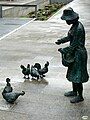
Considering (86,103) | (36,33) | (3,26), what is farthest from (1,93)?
(3,26)

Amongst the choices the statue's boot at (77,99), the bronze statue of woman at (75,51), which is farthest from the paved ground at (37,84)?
the bronze statue of woman at (75,51)

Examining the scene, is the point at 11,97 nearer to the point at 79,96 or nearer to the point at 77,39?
the point at 79,96

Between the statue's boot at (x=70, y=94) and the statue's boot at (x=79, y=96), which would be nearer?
the statue's boot at (x=79, y=96)

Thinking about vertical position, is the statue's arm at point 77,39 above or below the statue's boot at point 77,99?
above

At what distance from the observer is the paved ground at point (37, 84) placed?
726 centimetres

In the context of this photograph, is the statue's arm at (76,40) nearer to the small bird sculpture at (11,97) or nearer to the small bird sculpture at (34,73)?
the small bird sculpture at (11,97)

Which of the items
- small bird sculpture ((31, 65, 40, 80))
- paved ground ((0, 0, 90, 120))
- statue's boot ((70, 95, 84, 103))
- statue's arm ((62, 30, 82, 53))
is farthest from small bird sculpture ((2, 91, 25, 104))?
small bird sculpture ((31, 65, 40, 80))

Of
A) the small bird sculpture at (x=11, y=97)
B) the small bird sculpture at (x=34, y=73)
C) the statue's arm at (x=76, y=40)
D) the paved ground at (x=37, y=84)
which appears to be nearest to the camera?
the paved ground at (x=37, y=84)

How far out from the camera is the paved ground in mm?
7258

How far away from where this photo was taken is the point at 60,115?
7164 millimetres

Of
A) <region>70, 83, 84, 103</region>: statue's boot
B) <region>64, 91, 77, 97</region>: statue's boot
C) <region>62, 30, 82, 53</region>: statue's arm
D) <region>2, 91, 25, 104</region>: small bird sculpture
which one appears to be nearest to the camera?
<region>62, 30, 82, 53</region>: statue's arm

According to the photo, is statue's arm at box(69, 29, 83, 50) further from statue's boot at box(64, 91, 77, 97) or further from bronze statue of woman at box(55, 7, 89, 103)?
statue's boot at box(64, 91, 77, 97)

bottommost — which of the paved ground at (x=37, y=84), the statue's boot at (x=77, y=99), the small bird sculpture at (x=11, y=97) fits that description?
the paved ground at (x=37, y=84)

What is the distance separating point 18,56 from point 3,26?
27.3 ft
